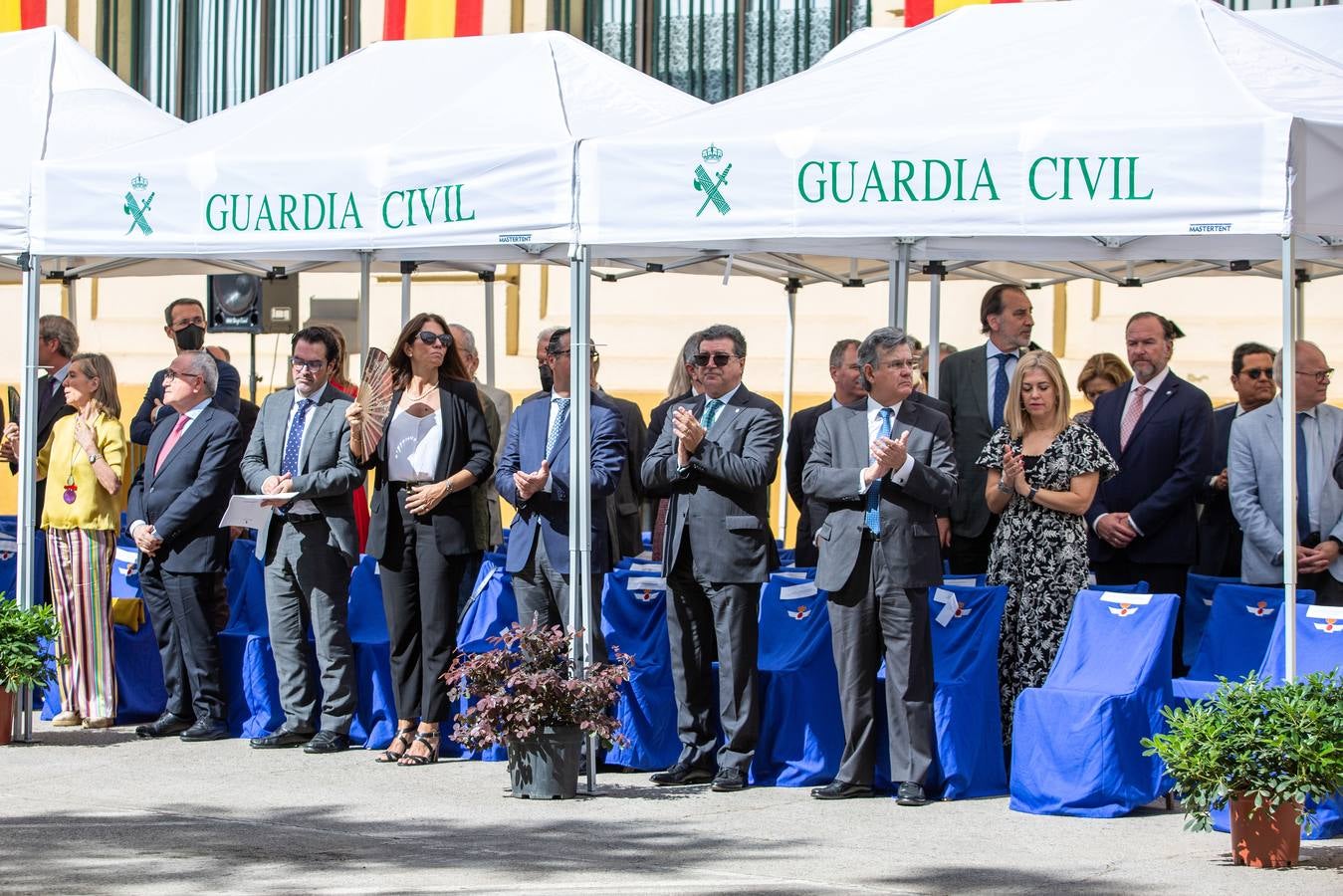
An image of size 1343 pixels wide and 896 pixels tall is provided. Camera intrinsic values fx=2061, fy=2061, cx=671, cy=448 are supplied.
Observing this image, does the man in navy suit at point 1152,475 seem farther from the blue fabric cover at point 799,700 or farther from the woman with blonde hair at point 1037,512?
the blue fabric cover at point 799,700

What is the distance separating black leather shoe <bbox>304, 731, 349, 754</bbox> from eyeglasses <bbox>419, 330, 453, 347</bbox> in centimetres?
191

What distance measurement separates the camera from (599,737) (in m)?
9.02

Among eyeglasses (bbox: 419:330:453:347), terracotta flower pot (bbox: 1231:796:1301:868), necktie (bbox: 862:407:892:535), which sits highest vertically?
eyeglasses (bbox: 419:330:453:347)

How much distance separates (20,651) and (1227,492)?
5799 mm

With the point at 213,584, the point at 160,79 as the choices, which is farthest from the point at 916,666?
the point at 160,79

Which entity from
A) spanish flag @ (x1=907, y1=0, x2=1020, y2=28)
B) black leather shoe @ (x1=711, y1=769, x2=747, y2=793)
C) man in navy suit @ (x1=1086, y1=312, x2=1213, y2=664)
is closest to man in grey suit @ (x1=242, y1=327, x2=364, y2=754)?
black leather shoe @ (x1=711, y1=769, x2=747, y2=793)

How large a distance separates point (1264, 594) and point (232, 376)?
5626 millimetres

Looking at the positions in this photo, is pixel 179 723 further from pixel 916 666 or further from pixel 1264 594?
pixel 1264 594

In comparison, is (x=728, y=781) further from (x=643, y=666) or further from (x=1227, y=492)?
(x=1227, y=492)

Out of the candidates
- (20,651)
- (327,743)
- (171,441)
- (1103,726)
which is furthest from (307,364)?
(1103,726)

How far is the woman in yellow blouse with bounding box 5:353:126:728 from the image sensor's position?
10438mm

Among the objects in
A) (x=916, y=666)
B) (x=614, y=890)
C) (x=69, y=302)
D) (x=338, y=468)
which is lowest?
(x=614, y=890)

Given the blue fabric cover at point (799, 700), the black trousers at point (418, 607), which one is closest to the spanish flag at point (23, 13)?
the black trousers at point (418, 607)

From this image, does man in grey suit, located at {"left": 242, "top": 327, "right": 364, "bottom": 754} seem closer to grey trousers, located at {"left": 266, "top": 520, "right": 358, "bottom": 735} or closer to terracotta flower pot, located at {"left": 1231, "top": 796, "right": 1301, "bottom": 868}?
grey trousers, located at {"left": 266, "top": 520, "right": 358, "bottom": 735}
